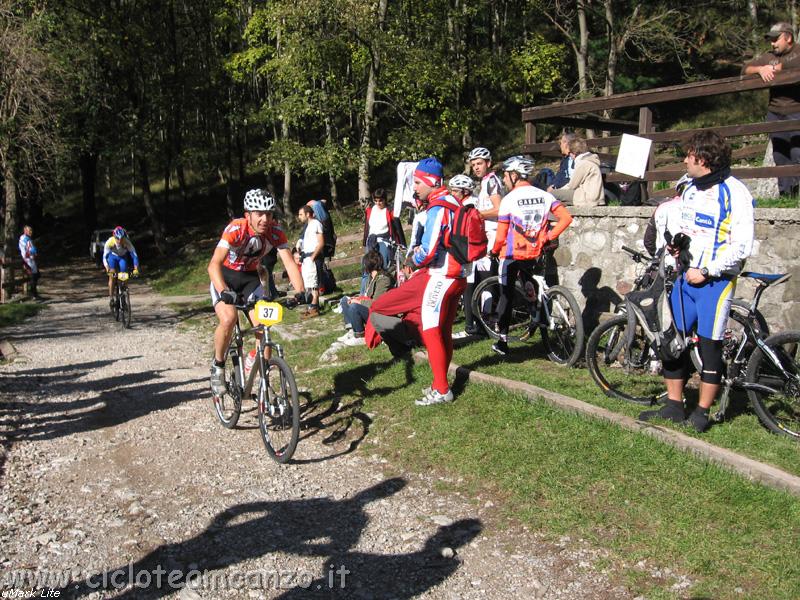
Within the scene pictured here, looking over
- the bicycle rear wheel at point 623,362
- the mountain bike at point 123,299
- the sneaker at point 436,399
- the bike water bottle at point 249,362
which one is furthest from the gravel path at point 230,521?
the mountain bike at point 123,299

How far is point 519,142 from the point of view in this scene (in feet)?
122

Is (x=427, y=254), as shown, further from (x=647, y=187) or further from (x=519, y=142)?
(x=519, y=142)

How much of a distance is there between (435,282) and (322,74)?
2059cm

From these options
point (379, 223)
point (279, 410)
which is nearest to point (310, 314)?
point (379, 223)

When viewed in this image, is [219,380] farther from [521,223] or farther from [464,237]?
[521,223]

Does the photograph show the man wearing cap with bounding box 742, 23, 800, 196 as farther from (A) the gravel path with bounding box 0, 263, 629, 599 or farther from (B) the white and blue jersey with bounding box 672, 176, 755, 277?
(A) the gravel path with bounding box 0, 263, 629, 599

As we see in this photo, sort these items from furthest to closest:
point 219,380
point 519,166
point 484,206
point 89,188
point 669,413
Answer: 1. point 89,188
2. point 484,206
3. point 519,166
4. point 219,380
5. point 669,413

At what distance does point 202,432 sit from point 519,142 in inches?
1264

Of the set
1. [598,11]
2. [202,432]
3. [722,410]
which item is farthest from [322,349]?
[598,11]

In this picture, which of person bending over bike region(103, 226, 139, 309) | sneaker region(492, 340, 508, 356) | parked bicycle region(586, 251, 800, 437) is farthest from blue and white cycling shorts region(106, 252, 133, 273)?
parked bicycle region(586, 251, 800, 437)

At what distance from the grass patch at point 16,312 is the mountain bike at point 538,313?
13686 millimetres

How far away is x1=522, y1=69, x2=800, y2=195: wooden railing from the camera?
292 inches

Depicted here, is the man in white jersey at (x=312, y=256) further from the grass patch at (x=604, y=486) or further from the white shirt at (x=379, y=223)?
the grass patch at (x=604, y=486)

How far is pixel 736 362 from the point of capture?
228 inches
